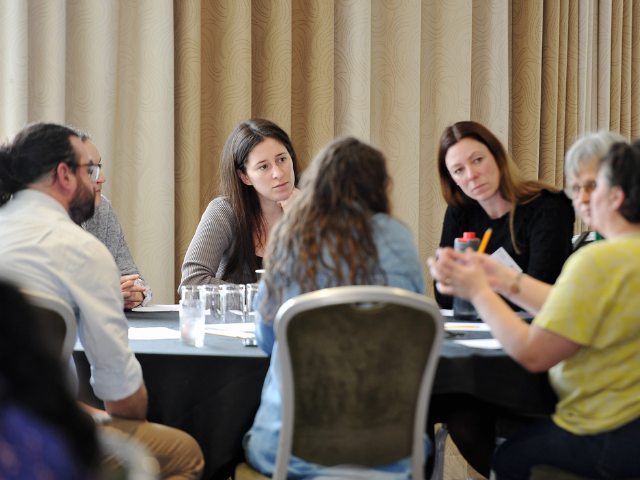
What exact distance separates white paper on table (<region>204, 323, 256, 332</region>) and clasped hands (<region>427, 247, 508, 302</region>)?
66 centimetres

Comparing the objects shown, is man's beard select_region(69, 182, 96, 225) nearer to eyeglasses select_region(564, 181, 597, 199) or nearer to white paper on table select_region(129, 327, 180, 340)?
white paper on table select_region(129, 327, 180, 340)

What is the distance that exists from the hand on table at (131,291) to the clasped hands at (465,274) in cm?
123

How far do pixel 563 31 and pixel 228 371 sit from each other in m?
4.21

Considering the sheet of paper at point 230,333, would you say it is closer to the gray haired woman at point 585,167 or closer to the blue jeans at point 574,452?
the blue jeans at point 574,452

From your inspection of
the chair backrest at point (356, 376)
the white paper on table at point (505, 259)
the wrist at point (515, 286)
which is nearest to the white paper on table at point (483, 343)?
the wrist at point (515, 286)

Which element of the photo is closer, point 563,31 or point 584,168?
point 584,168

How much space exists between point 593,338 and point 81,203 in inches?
48.0

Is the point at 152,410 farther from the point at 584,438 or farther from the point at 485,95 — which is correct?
the point at 485,95

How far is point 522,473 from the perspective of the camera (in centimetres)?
144

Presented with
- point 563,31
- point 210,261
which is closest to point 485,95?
point 563,31

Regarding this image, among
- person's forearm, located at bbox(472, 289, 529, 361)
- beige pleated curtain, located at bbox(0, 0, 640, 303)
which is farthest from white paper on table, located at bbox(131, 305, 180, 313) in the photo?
person's forearm, located at bbox(472, 289, 529, 361)

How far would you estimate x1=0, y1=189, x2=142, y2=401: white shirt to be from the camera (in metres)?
1.40

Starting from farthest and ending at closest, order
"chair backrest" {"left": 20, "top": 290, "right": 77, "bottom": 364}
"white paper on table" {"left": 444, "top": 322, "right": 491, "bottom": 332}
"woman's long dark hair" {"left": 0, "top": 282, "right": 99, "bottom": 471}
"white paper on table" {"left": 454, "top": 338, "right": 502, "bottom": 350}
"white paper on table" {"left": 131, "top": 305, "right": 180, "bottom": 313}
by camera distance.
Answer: "white paper on table" {"left": 131, "top": 305, "right": 180, "bottom": 313} → "white paper on table" {"left": 444, "top": 322, "right": 491, "bottom": 332} → "white paper on table" {"left": 454, "top": 338, "right": 502, "bottom": 350} → "chair backrest" {"left": 20, "top": 290, "right": 77, "bottom": 364} → "woman's long dark hair" {"left": 0, "top": 282, "right": 99, "bottom": 471}

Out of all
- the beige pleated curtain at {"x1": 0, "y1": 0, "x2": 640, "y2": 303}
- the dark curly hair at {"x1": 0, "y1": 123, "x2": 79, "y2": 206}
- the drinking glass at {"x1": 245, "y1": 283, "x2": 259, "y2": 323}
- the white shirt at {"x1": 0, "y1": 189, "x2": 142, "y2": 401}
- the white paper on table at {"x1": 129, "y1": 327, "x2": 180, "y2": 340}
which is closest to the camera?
the white shirt at {"x1": 0, "y1": 189, "x2": 142, "y2": 401}
